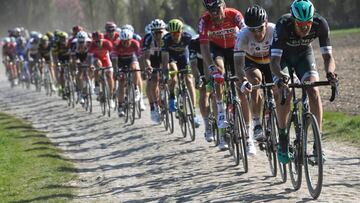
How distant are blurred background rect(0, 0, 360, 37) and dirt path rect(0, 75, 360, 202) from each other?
145 ft

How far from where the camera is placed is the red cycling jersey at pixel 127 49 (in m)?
17.5

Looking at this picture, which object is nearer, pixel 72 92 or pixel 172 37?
pixel 172 37

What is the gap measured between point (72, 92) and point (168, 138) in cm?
911

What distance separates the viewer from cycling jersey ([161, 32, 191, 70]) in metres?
14.5

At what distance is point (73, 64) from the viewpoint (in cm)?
2297

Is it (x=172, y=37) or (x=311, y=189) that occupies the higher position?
(x=172, y=37)

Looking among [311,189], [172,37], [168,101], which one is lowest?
[311,189]

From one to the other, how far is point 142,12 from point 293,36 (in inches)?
2369

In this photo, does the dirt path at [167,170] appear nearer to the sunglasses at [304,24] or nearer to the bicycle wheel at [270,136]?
the bicycle wheel at [270,136]

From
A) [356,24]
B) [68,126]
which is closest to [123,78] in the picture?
[68,126]

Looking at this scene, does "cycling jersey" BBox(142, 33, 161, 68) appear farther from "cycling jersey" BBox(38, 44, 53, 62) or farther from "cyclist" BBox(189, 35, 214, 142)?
"cycling jersey" BBox(38, 44, 53, 62)

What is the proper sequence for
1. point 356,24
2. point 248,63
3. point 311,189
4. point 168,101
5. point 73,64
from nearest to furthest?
point 311,189, point 248,63, point 168,101, point 73,64, point 356,24

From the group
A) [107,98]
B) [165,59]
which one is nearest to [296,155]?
[165,59]

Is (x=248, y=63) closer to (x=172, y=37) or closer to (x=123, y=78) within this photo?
(x=172, y=37)
